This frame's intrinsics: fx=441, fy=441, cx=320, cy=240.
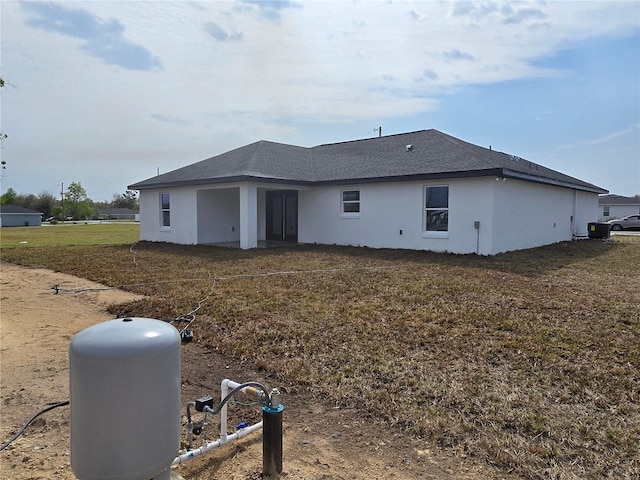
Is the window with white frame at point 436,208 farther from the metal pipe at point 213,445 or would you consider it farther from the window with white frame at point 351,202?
the metal pipe at point 213,445

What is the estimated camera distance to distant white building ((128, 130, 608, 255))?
13828 mm

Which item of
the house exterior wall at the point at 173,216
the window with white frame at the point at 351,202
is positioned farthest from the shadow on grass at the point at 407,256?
the window with white frame at the point at 351,202

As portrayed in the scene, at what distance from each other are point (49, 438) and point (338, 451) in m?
2.12

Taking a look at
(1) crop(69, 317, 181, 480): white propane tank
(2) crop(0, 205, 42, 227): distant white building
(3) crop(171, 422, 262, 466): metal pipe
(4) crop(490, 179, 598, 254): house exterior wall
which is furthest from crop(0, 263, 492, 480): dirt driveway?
(2) crop(0, 205, 42, 227): distant white building

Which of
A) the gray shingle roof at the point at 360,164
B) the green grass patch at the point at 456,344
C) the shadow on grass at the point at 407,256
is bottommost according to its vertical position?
the green grass patch at the point at 456,344

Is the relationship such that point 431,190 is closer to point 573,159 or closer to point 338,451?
point 338,451

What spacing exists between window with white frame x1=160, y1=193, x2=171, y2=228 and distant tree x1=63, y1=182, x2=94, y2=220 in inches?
2775

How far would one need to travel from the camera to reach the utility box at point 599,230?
21.2m

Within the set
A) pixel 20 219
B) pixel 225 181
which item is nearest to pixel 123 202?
pixel 20 219

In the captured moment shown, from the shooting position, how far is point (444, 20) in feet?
33.8

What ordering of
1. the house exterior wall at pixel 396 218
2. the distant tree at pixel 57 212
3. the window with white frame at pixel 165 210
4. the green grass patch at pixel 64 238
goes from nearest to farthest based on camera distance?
1. the house exterior wall at pixel 396 218
2. the window with white frame at pixel 165 210
3. the green grass patch at pixel 64 238
4. the distant tree at pixel 57 212

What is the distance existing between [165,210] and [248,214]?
600 centimetres

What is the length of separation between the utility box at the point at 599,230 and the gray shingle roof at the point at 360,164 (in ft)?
6.53

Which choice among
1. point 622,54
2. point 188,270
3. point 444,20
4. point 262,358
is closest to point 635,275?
point 622,54
